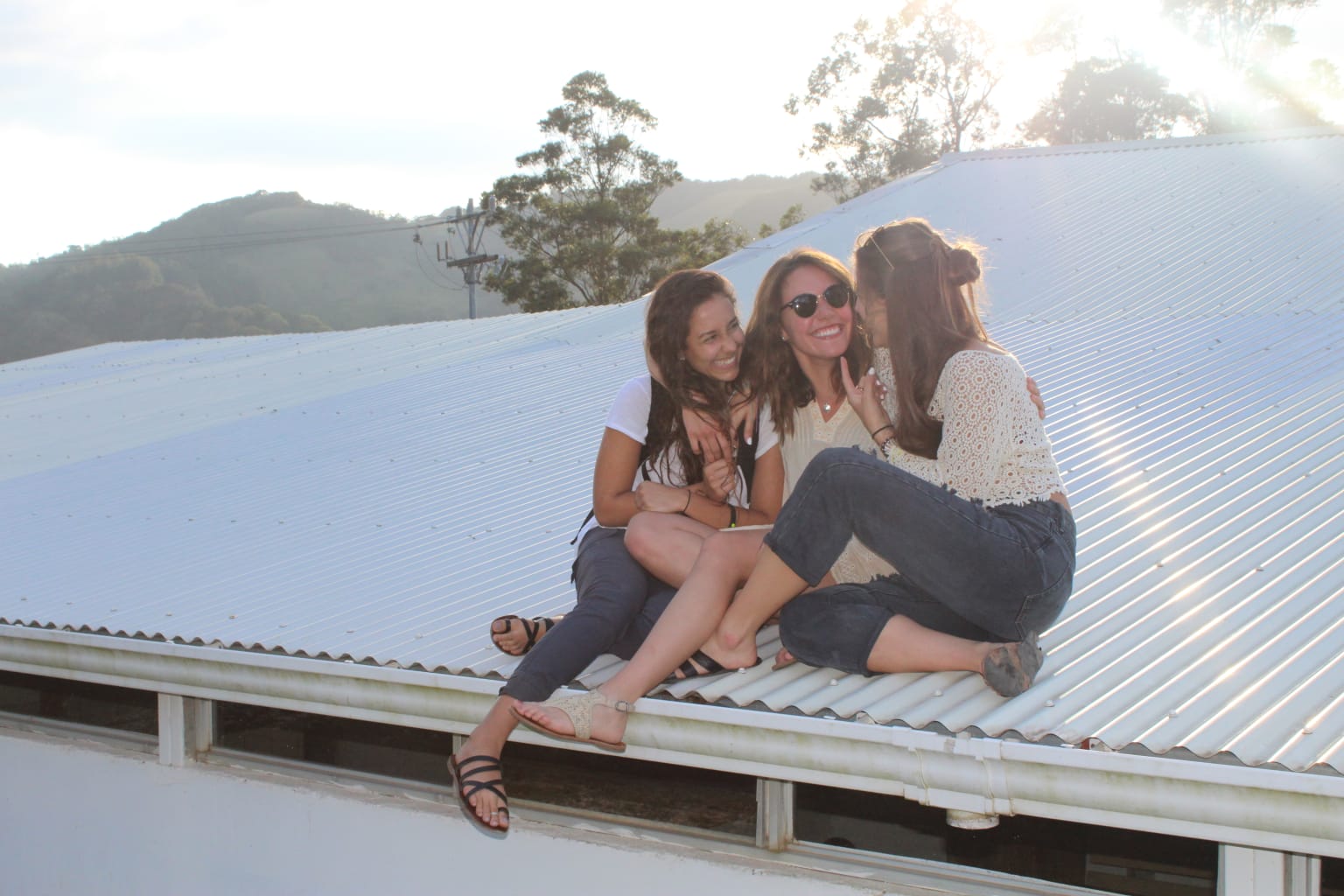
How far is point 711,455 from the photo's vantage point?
346cm

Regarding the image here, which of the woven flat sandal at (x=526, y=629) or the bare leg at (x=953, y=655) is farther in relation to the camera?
the woven flat sandal at (x=526, y=629)

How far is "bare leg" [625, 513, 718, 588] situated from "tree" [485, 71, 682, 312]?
90.7 feet

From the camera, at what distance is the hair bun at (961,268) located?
10.2 ft

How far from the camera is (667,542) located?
3.27 meters

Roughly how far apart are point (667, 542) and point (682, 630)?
0.30 meters

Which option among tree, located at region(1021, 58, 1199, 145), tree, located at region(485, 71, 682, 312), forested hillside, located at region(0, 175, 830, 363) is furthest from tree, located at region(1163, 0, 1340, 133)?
forested hillside, located at region(0, 175, 830, 363)

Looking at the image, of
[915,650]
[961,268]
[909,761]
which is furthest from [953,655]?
[961,268]

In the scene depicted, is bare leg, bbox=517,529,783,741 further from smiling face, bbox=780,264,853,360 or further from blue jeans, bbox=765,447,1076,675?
smiling face, bbox=780,264,853,360

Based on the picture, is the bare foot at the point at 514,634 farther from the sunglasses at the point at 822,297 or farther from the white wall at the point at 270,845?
the sunglasses at the point at 822,297

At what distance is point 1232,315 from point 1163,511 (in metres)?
2.69

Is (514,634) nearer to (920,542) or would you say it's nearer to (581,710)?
(581,710)

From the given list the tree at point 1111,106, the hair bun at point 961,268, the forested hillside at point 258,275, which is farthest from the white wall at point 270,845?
the forested hillside at point 258,275

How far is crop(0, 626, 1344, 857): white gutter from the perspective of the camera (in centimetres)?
231

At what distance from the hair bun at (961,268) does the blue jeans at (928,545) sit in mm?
537
